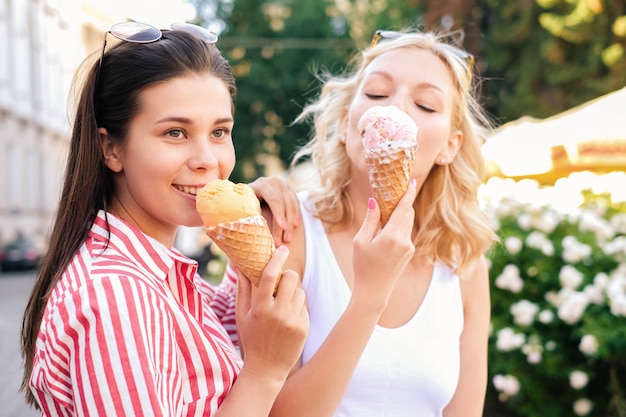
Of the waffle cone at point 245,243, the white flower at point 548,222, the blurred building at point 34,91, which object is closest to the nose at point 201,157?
the waffle cone at point 245,243

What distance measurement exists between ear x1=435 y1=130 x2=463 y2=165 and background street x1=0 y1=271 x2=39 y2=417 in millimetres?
1709

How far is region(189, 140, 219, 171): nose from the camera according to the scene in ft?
5.43

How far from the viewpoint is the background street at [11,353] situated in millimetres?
5781

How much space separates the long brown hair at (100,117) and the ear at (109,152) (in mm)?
16

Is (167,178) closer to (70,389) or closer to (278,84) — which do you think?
(70,389)

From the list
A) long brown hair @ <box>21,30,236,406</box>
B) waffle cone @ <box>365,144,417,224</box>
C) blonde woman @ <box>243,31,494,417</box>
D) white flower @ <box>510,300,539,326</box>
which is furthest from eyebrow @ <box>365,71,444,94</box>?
white flower @ <box>510,300,539,326</box>

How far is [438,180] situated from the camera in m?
2.66

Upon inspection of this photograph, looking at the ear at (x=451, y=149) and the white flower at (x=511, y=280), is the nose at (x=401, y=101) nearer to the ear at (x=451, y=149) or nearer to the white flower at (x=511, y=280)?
the ear at (x=451, y=149)

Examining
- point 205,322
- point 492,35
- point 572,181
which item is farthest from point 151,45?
point 492,35

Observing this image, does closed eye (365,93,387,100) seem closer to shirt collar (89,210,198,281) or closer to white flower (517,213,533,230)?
shirt collar (89,210,198,281)

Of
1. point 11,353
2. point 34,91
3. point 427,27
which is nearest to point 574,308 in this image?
point 11,353

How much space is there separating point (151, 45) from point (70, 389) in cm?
88

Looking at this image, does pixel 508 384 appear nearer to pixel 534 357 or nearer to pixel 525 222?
pixel 534 357

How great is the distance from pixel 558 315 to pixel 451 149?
7.51 ft
